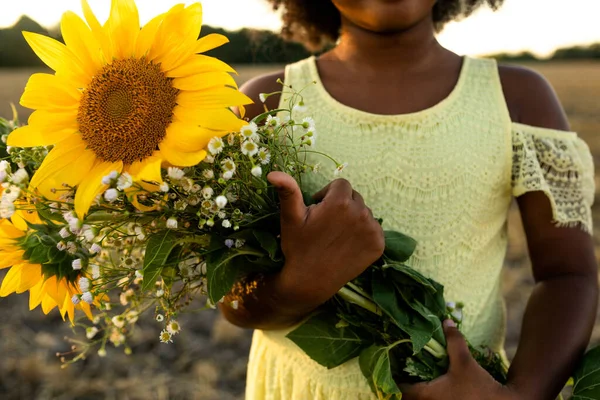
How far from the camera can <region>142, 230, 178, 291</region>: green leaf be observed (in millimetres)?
1035

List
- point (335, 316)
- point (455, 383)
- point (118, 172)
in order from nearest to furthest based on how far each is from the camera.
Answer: point (118, 172), point (455, 383), point (335, 316)

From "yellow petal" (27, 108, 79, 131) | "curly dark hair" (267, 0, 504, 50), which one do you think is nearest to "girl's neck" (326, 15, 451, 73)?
"curly dark hair" (267, 0, 504, 50)

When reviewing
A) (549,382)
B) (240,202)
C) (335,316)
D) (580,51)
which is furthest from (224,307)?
(580,51)

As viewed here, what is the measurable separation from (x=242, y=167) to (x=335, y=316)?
43 cm

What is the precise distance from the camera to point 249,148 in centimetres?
97

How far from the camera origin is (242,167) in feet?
3.44

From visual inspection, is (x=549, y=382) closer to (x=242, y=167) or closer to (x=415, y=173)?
(x=415, y=173)

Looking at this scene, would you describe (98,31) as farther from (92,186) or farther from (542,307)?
(542,307)

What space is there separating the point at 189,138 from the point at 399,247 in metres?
0.50

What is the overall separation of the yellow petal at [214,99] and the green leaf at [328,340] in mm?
537

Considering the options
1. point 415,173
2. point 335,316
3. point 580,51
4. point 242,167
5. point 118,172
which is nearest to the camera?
point 118,172

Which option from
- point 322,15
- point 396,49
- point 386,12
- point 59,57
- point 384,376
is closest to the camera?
point 59,57

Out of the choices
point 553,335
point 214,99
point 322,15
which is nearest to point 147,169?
point 214,99

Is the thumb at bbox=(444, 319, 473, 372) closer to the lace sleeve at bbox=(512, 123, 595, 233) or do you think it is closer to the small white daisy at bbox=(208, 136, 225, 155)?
the lace sleeve at bbox=(512, 123, 595, 233)
